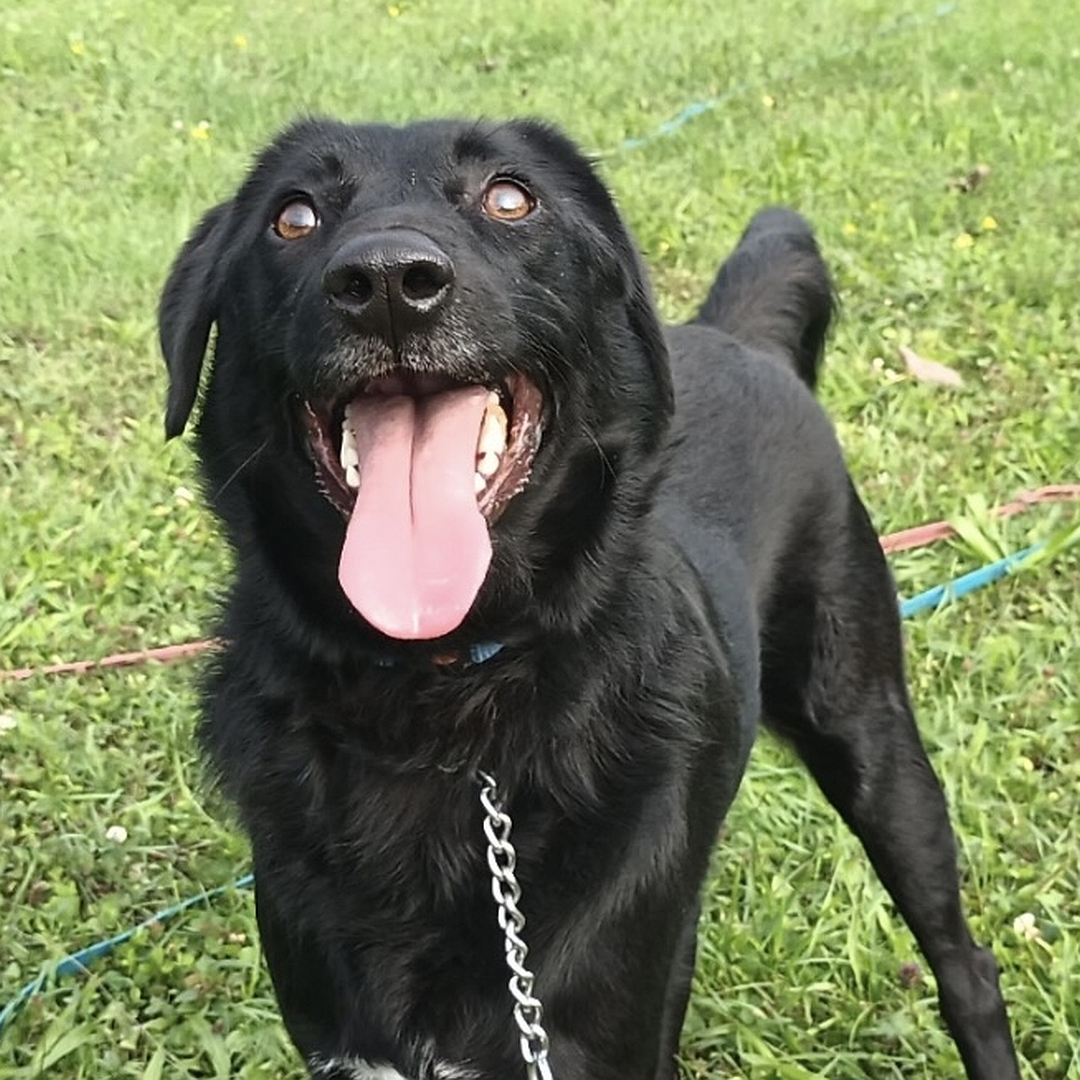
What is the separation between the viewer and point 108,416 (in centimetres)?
513

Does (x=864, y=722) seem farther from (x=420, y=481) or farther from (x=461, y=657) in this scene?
(x=420, y=481)

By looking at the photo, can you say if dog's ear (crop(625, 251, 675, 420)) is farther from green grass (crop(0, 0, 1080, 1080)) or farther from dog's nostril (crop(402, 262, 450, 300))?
green grass (crop(0, 0, 1080, 1080))

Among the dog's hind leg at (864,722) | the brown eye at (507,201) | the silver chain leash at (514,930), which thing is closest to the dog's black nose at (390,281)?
the brown eye at (507,201)

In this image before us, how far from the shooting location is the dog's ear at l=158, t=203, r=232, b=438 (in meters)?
2.28

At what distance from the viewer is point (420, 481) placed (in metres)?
1.96

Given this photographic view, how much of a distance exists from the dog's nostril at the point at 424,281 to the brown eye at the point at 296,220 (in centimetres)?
37

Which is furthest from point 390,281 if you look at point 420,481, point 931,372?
point 931,372

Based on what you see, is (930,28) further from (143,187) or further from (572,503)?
(572,503)

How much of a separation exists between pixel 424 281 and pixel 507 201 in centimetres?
38

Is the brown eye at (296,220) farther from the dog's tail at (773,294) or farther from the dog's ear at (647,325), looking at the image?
the dog's tail at (773,294)

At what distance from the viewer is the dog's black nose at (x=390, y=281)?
181 cm

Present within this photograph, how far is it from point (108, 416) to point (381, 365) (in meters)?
3.47

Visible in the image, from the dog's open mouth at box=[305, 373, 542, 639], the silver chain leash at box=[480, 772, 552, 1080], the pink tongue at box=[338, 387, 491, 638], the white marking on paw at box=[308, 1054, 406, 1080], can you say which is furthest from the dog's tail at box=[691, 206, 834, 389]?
the white marking on paw at box=[308, 1054, 406, 1080]

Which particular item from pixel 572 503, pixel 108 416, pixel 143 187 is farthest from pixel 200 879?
pixel 143 187
